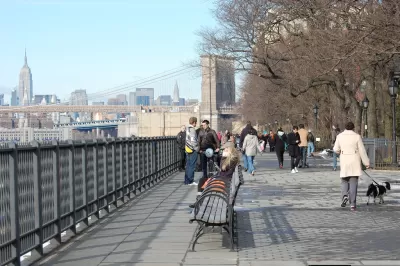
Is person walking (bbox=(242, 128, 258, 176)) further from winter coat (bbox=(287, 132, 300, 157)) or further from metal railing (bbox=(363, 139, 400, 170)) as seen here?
metal railing (bbox=(363, 139, 400, 170))

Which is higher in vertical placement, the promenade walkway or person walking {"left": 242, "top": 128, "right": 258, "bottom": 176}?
person walking {"left": 242, "top": 128, "right": 258, "bottom": 176}

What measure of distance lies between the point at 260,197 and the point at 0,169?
35.4ft

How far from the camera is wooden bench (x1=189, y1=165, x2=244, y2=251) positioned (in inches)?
395

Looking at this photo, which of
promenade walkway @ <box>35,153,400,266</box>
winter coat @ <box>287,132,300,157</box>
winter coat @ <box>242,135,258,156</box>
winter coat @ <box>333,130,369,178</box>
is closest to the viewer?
promenade walkway @ <box>35,153,400,266</box>

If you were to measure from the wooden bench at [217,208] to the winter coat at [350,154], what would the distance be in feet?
13.4

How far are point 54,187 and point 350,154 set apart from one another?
7039 millimetres

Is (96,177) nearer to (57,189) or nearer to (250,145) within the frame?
(57,189)

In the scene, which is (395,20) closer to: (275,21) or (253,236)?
(253,236)

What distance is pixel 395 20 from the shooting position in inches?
779

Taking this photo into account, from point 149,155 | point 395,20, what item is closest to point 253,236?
point 395,20

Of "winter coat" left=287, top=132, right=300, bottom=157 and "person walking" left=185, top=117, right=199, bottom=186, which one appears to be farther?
"winter coat" left=287, top=132, right=300, bottom=157

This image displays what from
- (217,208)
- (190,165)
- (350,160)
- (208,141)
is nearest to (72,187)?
(217,208)

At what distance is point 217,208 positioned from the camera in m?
10.9

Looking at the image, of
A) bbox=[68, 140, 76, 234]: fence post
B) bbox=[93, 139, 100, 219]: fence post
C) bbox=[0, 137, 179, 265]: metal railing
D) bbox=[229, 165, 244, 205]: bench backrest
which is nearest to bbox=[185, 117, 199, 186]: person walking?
bbox=[0, 137, 179, 265]: metal railing
